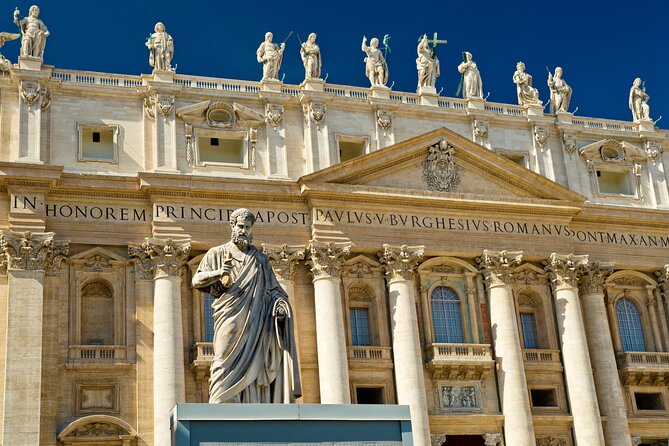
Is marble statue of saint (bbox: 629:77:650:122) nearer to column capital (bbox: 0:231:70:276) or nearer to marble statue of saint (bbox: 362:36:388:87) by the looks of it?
marble statue of saint (bbox: 362:36:388:87)

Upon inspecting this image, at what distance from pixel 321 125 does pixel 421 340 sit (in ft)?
26.5

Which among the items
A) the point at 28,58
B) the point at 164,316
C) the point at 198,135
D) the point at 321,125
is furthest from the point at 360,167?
the point at 28,58

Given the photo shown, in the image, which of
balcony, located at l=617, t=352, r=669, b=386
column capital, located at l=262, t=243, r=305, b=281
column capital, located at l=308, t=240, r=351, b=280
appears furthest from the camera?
balcony, located at l=617, t=352, r=669, b=386

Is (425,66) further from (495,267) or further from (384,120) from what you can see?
(495,267)

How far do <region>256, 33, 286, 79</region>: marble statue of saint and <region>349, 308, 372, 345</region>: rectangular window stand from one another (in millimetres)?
8621

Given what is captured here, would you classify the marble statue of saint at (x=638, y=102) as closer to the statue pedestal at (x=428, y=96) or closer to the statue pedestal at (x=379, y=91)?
the statue pedestal at (x=428, y=96)

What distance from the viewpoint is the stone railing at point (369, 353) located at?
108 ft

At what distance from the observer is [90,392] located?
3038 cm

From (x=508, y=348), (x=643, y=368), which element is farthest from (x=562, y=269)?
(x=643, y=368)

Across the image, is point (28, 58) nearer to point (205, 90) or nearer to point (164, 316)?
point (205, 90)

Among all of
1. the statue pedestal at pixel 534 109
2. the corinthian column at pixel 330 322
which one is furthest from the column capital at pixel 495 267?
the statue pedestal at pixel 534 109

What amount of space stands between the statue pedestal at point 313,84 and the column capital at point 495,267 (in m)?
8.04

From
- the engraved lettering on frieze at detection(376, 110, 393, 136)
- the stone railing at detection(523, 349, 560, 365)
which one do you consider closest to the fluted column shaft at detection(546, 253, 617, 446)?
the stone railing at detection(523, 349, 560, 365)

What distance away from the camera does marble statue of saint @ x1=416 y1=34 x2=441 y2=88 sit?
1478 inches
